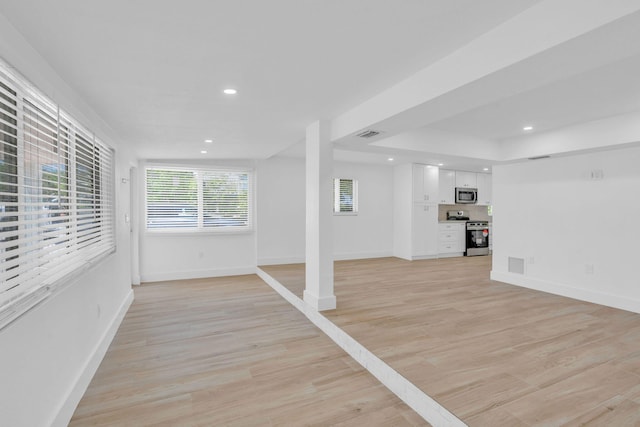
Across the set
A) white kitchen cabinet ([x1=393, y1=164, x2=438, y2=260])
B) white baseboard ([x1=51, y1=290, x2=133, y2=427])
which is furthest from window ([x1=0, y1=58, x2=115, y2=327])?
white kitchen cabinet ([x1=393, y1=164, x2=438, y2=260])

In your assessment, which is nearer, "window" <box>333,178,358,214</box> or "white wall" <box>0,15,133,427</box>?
"white wall" <box>0,15,133,427</box>

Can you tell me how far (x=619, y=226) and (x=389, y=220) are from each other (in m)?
4.40

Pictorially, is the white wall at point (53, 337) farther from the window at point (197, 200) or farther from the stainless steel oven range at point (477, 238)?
the stainless steel oven range at point (477, 238)

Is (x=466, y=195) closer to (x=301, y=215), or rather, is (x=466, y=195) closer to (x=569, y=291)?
(x=569, y=291)

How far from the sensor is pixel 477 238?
830 centimetres

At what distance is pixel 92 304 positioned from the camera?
2.82 m

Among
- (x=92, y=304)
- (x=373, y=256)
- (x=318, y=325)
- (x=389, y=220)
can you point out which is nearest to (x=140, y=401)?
(x=92, y=304)

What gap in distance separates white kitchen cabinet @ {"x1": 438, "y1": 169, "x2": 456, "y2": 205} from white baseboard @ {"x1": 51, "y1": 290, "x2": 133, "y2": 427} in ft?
23.1

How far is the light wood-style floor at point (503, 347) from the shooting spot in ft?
6.63

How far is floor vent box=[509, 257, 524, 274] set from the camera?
5.14 metres

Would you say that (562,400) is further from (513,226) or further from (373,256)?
(373,256)

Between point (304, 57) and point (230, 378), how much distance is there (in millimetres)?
2551

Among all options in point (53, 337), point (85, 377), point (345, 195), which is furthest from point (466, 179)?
point (53, 337)

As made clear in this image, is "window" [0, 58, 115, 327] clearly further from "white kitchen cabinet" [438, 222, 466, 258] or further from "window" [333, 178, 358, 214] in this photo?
"white kitchen cabinet" [438, 222, 466, 258]
